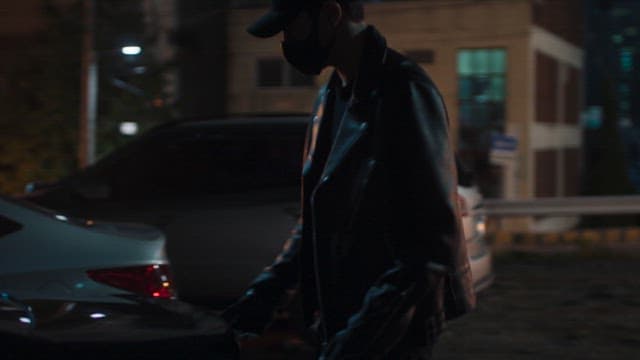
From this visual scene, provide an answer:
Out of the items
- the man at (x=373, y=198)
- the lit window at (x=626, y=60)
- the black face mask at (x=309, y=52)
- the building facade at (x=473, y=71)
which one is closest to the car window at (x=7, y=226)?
the man at (x=373, y=198)

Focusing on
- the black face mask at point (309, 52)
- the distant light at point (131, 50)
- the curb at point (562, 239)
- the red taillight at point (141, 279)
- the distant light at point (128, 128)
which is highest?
the distant light at point (131, 50)

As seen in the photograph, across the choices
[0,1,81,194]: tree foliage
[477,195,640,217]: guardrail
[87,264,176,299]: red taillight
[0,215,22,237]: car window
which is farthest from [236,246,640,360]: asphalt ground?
[0,1,81,194]: tree foliage

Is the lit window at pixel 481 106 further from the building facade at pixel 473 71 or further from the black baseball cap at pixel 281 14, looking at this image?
the black baseball cap at pixel 281 14

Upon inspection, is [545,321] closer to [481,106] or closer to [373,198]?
[373,198]

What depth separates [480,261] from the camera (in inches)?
288

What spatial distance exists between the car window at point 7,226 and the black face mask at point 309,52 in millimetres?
2425

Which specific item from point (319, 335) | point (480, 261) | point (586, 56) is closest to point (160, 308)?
point (319, 335)

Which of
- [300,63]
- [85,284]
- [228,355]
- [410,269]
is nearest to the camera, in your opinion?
[410,269]

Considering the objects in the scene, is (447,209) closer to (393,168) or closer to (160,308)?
(393,168)

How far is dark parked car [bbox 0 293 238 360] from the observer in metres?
3.84

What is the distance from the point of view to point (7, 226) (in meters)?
4.11

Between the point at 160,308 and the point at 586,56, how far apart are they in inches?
1163

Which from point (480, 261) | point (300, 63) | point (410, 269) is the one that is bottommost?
point (480, 261)

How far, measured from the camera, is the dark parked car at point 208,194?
668 cm
